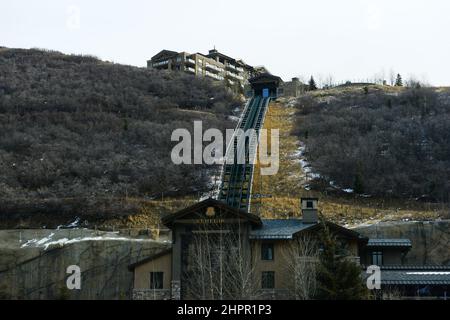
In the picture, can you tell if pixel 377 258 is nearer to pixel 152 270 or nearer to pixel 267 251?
pixel 267 251

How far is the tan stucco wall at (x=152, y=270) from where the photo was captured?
3778 centimetres

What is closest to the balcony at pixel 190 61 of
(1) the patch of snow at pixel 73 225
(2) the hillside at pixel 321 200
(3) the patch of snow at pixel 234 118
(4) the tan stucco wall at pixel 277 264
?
(3) the patch of snow at pixel 234 118

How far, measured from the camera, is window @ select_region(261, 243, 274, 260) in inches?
1469

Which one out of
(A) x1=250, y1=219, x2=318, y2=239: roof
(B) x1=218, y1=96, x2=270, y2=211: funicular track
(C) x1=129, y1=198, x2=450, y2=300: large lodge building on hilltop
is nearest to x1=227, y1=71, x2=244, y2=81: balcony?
(B) x1=218, y1=96, x2=270, y2=211: funicular track

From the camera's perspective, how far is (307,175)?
63.2 m

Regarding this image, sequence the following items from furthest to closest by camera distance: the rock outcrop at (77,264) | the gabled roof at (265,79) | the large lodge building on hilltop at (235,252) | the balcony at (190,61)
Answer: the balcony at (190,61)
the gabled roof at (265,79)
the rock outcrop at (77,264)
the large lodge building on hilltop at (235,252)

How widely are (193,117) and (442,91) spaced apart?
1466 inches

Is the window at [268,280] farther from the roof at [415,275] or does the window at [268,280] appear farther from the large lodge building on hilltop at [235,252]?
the roof at [415,275]

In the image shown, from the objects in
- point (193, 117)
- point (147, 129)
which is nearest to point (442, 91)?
point (193, 117)

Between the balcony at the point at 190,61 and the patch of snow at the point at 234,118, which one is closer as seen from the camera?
the patch of snow at the point at 234,118

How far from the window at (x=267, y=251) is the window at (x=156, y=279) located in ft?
20.2

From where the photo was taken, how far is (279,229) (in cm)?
3809

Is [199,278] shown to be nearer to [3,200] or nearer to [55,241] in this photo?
[55,241]

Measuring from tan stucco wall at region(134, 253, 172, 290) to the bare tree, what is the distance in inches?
276
